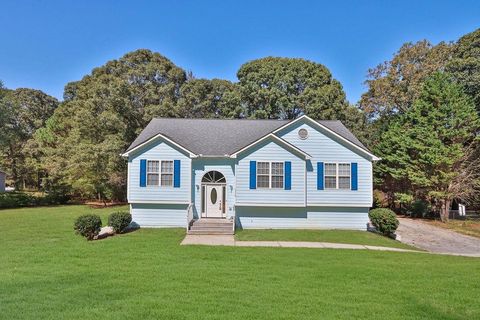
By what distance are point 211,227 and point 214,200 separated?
6.90 feet

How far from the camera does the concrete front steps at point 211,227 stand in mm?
16719

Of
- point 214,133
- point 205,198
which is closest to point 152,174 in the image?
point 205,198

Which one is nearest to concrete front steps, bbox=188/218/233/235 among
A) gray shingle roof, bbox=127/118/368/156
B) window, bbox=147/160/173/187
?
window, bbox=147/160/173/187

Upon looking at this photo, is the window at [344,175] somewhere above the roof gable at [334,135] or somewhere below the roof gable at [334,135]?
below

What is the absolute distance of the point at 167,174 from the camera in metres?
18.3

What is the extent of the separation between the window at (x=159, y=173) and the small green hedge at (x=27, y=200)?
22551 mm

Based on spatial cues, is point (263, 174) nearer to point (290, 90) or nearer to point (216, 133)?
point (216, 133)

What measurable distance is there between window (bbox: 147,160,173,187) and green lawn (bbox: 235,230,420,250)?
4.83 metres

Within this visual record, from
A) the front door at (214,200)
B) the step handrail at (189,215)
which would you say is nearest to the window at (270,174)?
the front door at (214,200)

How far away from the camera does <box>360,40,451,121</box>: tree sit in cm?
3067

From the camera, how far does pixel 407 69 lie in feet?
102

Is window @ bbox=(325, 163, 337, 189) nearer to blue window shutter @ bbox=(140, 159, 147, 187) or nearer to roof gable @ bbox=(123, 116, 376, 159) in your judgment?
roof gable @ bbox=(123, 116, 376, 159)

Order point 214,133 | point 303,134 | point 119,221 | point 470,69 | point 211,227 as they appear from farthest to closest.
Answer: point 470,69 < point 214,133 < point 303,134 < point 211,227 < point 119,221

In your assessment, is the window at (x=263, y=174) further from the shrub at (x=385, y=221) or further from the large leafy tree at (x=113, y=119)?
the large leafy tree at (x=113, y=119)
